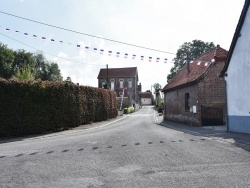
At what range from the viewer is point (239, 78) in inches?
634

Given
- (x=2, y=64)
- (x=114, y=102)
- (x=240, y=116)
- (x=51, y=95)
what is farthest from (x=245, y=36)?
(x=2, y=64)

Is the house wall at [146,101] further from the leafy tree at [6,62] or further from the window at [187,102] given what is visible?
the window at [187,102]

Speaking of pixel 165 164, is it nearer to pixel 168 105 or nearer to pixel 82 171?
pixel 82 171

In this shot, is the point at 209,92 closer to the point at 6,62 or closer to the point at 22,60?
the point at 6,62

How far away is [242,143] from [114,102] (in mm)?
26793

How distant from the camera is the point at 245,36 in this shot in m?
15.6

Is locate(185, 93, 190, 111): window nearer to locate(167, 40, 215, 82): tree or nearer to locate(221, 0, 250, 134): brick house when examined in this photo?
locate(221, 0, 250, 134): brick house

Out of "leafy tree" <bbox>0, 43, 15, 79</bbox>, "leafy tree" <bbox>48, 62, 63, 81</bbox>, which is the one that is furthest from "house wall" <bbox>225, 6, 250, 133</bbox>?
"leafy tree" <bbox>48, 62, 63, 81</bbox>

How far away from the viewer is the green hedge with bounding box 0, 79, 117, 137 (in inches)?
648

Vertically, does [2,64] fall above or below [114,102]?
above

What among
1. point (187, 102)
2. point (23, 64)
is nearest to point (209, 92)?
point (187, 102)

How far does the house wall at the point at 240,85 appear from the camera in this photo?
15266 mm

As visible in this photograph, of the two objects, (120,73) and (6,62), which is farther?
(120,73)

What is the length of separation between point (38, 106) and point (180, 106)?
A: 13806 millimetres
